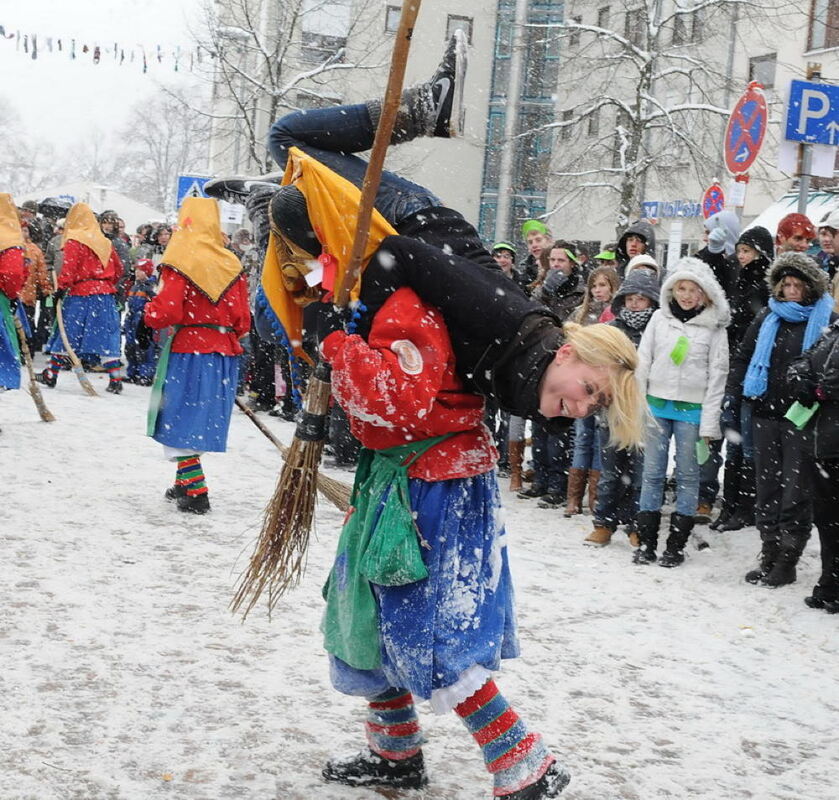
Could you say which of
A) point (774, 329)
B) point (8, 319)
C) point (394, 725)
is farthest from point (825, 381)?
point (8, 319)

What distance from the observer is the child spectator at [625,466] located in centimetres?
747

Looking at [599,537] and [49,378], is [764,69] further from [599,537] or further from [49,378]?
[599,537]

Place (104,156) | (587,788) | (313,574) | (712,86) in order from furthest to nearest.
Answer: (104,156), (712,86), (313,574), (587,788)

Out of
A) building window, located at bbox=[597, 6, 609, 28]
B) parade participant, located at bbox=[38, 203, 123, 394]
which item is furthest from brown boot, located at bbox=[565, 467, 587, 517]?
building window, located at bbox=[597, 6, 609, 28]

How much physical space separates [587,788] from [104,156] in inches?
4328

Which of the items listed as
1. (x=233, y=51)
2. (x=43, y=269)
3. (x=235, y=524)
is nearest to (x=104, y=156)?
(x=233, y=51)

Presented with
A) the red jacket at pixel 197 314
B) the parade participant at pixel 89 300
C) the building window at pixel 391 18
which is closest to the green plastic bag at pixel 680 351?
the red jacket at pixel 197 314

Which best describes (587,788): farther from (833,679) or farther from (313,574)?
(313,574)

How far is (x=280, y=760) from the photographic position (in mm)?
3600

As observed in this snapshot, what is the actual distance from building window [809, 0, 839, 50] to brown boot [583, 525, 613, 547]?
18.3 meters

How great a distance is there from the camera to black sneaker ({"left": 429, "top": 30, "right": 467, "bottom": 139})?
117 inches

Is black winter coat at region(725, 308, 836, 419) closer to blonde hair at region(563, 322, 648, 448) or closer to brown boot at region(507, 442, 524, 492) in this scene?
brown boot at region(507, 442, 524, 492)

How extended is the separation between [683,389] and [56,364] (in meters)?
8.62

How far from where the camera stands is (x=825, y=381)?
570 centimetres
